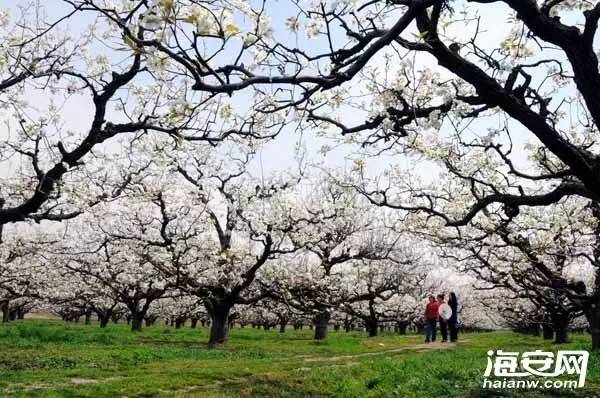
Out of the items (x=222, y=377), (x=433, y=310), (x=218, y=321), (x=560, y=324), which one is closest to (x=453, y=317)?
(x=433, y=310)

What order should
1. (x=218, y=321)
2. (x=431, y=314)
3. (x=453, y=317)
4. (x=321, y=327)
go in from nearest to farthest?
(x=453, y=317) → (x=218, y=321) → (x=431, y=314) → (x=321, y=327)

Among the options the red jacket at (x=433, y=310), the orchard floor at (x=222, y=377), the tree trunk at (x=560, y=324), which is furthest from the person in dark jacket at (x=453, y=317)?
the tree trunk at (x=560, y=324)

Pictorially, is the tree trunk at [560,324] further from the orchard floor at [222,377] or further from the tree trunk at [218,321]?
the tree trunk at [218,321]

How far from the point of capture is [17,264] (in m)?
36.4

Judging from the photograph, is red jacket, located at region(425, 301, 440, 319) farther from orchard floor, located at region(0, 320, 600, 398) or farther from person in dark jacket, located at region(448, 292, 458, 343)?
orchard floor, located at region(0, 320, 600, 398)

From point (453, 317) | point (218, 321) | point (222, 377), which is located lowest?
point (222, 377)

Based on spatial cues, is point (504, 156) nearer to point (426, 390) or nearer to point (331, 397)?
point (426, 390)

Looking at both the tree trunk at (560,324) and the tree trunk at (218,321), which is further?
the tree trunk at (560,324)

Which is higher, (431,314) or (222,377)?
(431,314)

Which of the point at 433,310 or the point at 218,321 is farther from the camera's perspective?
the point at 218,321

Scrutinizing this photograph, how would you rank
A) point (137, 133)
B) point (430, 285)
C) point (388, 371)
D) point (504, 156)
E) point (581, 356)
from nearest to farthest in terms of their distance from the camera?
point (504, 156), point (137, 133), point (388, 371), point (581, 356), point (430, 285)

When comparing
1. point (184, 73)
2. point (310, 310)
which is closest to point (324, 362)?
point (310, 310)

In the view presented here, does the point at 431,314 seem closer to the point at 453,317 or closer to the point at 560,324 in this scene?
the point at 453,317

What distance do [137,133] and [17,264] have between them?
28763mm
